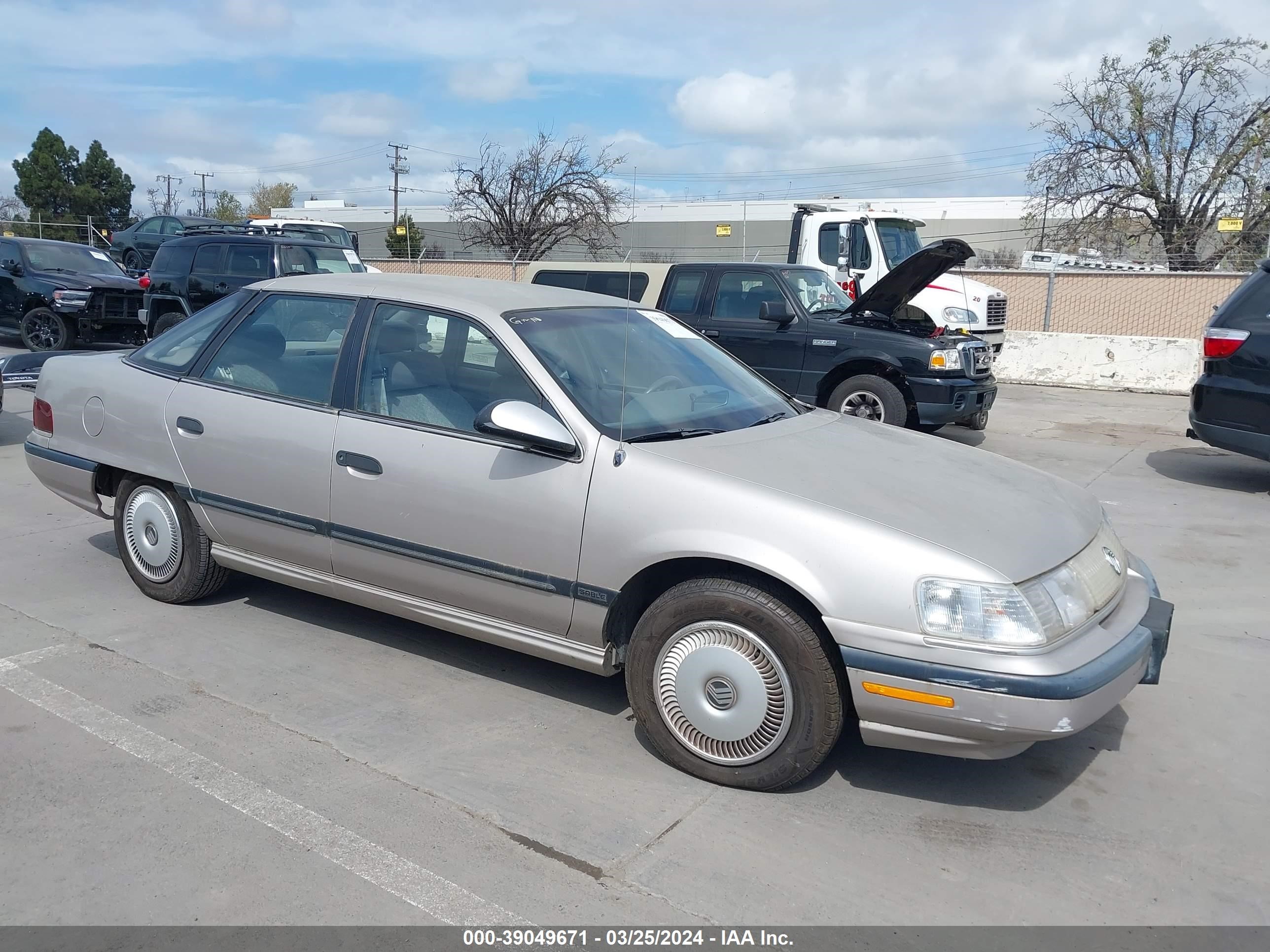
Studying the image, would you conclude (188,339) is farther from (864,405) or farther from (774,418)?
(864,405)

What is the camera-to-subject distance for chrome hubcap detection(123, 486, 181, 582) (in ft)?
16.8

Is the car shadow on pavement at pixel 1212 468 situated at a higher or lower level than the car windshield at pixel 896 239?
lower

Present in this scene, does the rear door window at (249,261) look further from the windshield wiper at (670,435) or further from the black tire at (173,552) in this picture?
the windshield wiper at (670,435)

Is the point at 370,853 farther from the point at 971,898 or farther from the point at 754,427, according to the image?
the point at 754,427

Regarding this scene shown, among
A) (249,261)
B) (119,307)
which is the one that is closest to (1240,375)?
(249,261)

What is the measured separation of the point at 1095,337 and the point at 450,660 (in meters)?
13.9

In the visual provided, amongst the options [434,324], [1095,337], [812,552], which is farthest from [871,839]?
[1095,337]

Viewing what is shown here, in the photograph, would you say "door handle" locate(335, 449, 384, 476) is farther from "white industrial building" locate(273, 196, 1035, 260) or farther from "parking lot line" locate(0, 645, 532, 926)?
"white industrial building" locate(273, 196, 1035, 260)

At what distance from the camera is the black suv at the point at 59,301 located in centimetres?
1468

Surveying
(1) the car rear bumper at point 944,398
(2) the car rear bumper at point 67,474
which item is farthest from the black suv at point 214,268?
(2) the car rear bumper at point 67,474

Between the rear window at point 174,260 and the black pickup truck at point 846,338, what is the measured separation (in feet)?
21.7

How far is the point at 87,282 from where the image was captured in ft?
48.8

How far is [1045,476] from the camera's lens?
4320 mm

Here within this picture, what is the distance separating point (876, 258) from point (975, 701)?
1269 cm
